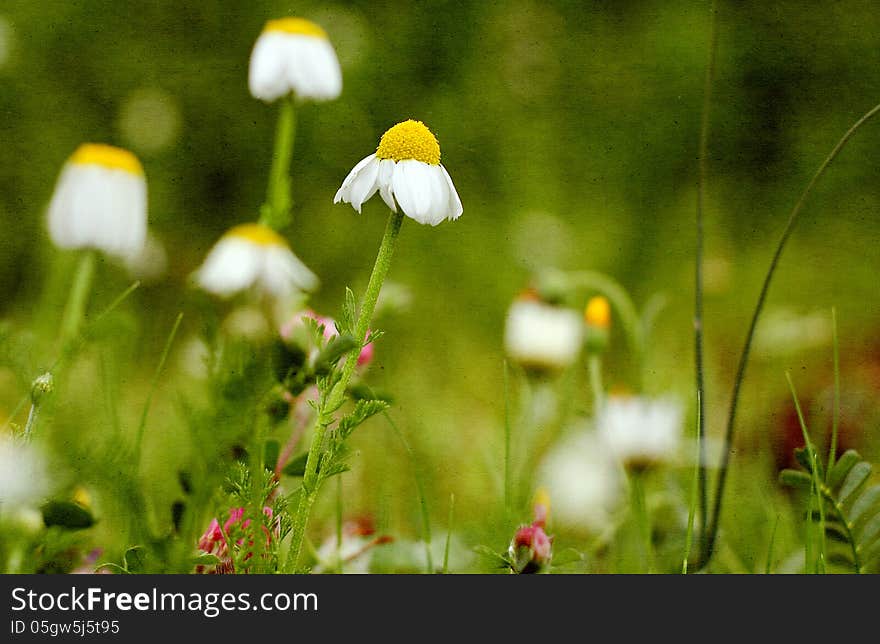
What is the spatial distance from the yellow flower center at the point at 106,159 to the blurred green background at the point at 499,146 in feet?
1.73

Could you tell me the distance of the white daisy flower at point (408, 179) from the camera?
41 centimetres

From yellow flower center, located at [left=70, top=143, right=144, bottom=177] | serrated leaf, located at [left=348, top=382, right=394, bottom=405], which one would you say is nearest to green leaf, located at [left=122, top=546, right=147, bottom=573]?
serrated leaf, located at [left=348, top=382, right=394, bottom=405]

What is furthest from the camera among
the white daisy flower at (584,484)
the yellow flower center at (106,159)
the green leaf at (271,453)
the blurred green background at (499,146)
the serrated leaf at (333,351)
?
the blurred green background at (499,146)

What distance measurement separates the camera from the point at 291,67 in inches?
24.9

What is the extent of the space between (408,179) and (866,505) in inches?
12.9

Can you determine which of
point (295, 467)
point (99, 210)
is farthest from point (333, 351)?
point (99, 210)

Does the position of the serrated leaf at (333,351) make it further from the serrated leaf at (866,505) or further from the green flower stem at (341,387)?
the serrated leaf at (866,505)

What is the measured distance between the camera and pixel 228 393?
40cm

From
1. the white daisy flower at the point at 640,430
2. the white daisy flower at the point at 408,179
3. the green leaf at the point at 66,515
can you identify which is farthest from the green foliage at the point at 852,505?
the green leaf at the point at 66,515

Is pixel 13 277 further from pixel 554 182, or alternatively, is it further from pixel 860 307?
pixel 860 307

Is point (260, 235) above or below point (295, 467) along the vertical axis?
above

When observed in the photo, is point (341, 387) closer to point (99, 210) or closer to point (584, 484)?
point (99, 210)

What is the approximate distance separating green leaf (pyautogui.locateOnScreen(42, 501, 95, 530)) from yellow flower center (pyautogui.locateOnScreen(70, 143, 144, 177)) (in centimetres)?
26
